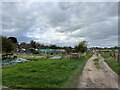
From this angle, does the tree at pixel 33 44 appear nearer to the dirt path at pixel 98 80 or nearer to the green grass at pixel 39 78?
the green grass at pixel 39 78

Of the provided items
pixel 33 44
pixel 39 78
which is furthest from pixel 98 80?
pixel 33 44

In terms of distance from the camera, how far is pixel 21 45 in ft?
380

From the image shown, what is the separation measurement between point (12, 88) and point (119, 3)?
10756 mm

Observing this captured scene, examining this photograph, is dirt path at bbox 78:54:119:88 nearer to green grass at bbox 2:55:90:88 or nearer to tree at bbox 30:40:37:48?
green grass at bbox 2:55:90:88

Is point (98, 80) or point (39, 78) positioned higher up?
point (39, 78)

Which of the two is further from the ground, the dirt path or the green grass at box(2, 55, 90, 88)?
the green grass at box(2, 55, 90, 88)

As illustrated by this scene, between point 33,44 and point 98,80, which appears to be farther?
point 33,44

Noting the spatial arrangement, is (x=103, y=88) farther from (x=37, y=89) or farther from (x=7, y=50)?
(x=7, y=50)

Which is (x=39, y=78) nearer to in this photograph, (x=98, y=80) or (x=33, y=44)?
(x=98, y=80)

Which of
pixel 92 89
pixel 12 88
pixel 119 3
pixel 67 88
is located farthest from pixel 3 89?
pixel 119 3

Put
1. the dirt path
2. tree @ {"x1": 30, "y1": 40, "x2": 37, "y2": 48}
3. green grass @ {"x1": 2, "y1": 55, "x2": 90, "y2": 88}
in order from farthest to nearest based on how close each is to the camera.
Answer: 1. tree @ {"x1": 30, "y1": 40, "x2": 37, "y2": 48}
2. the dirt path
3. green grass @ {"x1": 2, "y1": 55, "x2": 90, "y2": 88}

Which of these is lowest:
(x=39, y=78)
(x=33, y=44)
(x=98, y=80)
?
(x=98, y=80)

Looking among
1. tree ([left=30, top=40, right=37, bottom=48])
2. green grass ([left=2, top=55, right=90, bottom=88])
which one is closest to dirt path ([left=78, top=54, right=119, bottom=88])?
green grass ([left=2, top=55, right=90, bottom=88])

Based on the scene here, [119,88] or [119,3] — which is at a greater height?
[119,3]
